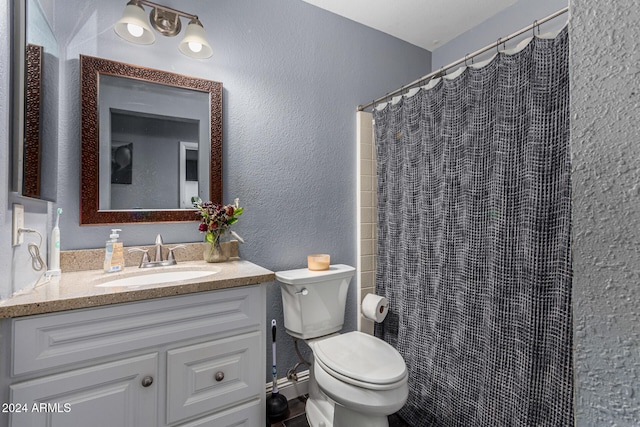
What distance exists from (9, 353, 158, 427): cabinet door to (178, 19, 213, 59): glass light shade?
4.62 ft

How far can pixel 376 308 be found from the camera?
1792 millimetres

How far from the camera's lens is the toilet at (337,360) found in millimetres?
A: 1225

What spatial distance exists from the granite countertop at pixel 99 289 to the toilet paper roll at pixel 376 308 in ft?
2.58

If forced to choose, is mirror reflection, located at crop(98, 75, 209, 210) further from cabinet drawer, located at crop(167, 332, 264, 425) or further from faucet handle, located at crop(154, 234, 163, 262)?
cabinet drawer, located at crop(167, 332, 264, 425)

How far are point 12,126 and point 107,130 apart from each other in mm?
453

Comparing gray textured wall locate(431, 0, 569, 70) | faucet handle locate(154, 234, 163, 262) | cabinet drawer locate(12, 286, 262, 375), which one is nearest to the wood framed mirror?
faucet handle locate(154, 234, 163, 262)

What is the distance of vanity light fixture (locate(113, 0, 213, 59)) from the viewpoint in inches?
53.8

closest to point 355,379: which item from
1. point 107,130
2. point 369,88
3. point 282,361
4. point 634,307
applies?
point 282,361

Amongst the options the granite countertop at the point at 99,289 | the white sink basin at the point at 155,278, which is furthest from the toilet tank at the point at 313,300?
the white sink basin at the point at 155,278

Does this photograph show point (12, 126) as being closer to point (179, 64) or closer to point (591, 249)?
point (179, 64)

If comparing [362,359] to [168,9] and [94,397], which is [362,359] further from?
[168,9]

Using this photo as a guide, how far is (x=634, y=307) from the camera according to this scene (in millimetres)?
320

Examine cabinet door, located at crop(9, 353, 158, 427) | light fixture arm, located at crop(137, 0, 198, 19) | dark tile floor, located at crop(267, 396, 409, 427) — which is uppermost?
light fixture arm, located at crop(137, 0, 198, 19)

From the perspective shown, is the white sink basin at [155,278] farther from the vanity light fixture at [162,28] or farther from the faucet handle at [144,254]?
the vanity light fixture at [162,28]
